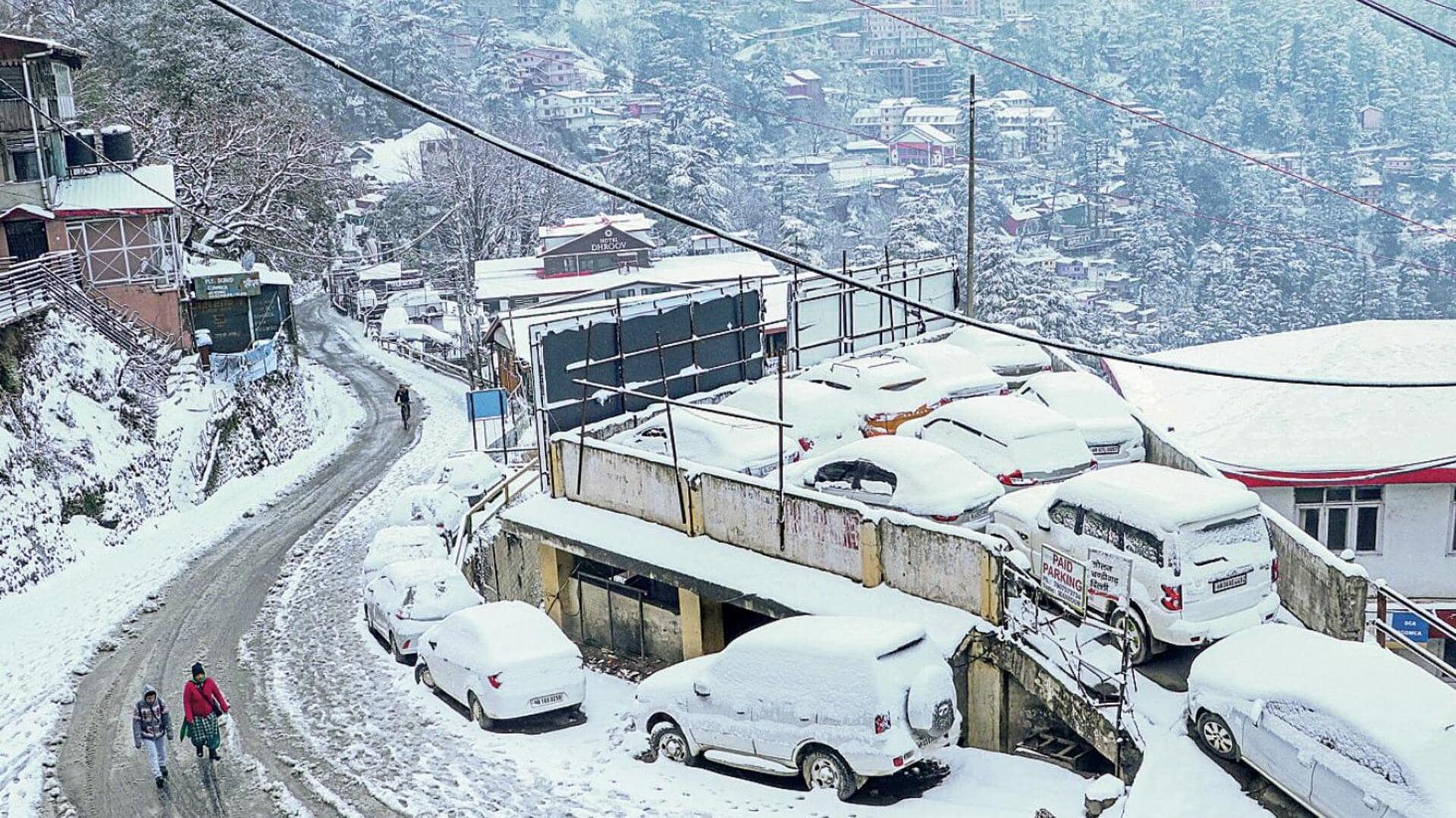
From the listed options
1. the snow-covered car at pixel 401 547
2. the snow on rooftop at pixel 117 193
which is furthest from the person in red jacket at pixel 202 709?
the snow on rooftop at pixel 117 193

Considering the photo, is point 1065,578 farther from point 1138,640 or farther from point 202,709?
point 202,709

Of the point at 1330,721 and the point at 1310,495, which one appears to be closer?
the point at 1330,721

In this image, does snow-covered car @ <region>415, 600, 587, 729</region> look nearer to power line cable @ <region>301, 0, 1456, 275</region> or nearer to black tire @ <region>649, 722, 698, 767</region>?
black tire @ <region>649, 722, 698, 767</region>

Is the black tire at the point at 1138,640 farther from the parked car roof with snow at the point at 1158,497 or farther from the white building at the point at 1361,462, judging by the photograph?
the white building at the point at 1361,462

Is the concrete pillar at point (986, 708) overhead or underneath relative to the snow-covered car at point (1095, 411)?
underneath

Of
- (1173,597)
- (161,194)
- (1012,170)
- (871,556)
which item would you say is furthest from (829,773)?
(1012,170)
